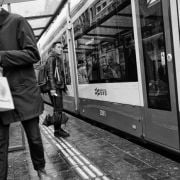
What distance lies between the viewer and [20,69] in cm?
318

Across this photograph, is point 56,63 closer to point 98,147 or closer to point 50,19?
point 98,147

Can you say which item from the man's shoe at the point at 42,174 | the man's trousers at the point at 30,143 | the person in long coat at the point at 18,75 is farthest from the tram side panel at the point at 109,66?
the person in long coat at the point at 18,75

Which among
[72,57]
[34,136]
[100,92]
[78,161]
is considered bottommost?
[78,161]

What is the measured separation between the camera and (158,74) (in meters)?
4.17

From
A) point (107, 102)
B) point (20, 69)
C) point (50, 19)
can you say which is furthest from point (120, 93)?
point (50, 19)

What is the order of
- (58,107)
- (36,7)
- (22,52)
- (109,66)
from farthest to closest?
(36,7) → (58,107) → (109,66) → (22,52)

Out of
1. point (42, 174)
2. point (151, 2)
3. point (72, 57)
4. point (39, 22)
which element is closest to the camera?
point (42, 174)

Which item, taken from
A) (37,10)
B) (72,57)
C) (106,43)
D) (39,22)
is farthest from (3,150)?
(39,22)

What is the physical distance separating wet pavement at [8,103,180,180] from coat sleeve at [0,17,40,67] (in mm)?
1424

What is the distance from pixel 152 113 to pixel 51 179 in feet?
5.12

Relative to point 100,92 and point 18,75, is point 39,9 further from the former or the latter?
point 18,75

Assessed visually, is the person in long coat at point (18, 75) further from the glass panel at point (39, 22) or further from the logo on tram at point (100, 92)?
the glass panel at point (39, 22)

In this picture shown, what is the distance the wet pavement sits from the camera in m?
3.69

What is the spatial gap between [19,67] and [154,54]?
6.09 ft
